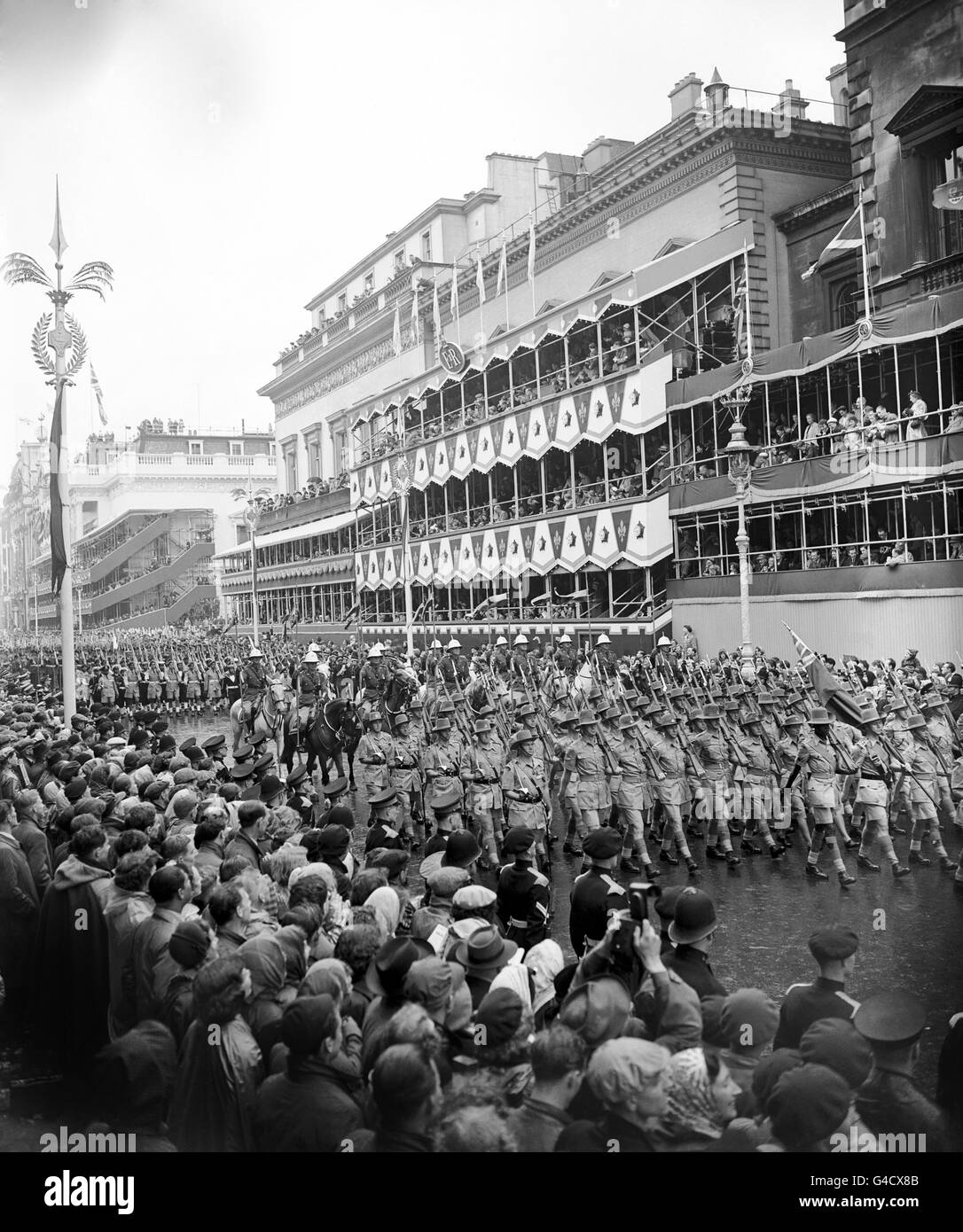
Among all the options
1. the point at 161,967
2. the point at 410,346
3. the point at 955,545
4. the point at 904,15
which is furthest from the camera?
the point at 410,346

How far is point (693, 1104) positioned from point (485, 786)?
7308mm

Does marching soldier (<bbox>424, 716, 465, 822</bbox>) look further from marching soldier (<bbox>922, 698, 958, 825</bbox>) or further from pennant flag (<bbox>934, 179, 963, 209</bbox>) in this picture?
pennant flag (<bbox>934, 179, 963, 209</bbox>)

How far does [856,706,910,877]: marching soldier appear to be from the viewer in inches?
389

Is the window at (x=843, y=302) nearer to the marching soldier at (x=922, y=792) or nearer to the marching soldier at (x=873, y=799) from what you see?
the marching soldier at (x=922, y=792)

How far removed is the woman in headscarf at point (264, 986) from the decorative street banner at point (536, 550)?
21076 mm

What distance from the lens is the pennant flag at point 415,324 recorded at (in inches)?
1362

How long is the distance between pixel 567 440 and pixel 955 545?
1372 cm

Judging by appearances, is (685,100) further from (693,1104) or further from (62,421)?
(693,1104)

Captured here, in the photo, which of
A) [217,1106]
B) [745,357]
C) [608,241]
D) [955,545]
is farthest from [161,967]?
[608,241]

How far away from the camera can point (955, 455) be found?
47.3 feet

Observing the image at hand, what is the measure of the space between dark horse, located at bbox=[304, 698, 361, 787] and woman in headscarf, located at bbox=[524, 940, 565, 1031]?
35.6 ft

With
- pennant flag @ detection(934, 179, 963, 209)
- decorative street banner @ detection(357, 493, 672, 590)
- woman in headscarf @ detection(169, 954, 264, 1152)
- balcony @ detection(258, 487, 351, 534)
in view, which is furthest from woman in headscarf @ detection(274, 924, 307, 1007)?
balcony @ detection(258, 487, 351, 534)

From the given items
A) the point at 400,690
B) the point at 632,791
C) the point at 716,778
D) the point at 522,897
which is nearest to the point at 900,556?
the point at 716,778
